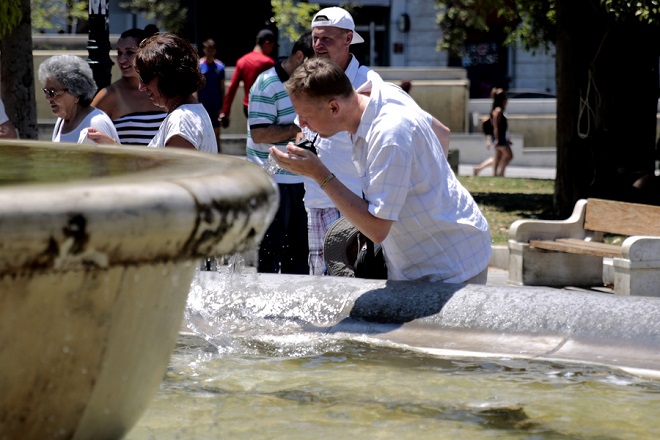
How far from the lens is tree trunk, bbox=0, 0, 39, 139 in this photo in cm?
1056

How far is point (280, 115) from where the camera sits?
725 cm

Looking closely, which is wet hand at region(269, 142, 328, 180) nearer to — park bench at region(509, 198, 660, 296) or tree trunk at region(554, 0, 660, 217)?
park bench at region(509, 198, 660, 296)

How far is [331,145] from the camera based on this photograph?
6.27 m

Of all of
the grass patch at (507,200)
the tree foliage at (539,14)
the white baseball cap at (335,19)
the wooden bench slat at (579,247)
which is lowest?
the grass patch at (507,200)

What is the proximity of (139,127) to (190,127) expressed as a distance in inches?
55.1

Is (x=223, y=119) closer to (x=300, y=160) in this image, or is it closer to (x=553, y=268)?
(x=553, y=268)

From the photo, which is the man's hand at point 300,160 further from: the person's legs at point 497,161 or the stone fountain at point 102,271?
the person's legs at point 497,161

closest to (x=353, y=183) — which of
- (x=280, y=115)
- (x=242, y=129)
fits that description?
(x=280, y=115)

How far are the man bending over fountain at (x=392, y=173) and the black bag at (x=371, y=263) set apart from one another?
0.29m

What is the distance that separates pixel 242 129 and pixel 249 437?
1656 centimetres

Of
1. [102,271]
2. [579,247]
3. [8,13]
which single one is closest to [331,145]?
[579,247]

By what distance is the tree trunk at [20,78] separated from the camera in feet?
34.7

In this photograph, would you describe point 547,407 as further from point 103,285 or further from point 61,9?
point 61,9

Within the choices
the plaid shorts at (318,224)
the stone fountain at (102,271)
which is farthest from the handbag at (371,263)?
the stone fountain at (102,271)
